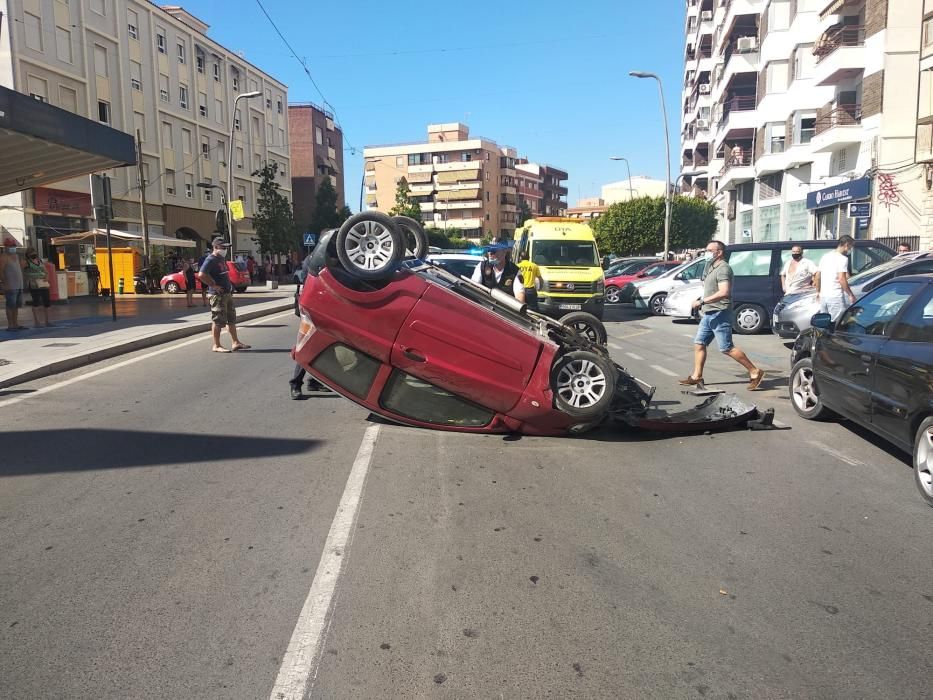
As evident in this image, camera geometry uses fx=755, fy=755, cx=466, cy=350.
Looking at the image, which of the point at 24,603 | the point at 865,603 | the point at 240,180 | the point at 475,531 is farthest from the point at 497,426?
the point at 240,180

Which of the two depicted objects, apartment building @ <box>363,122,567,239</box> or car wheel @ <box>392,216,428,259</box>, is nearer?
car wheel @ <box>392,216,428,259</box>

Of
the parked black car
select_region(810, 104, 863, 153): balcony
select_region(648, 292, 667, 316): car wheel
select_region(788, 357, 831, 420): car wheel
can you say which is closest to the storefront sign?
select_region(648, 292, 667, 316): car wheel

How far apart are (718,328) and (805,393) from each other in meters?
1.80

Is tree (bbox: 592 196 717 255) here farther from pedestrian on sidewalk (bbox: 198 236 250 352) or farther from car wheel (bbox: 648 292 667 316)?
pedestrian on sidewalk (bbox: 198 236 250 352)

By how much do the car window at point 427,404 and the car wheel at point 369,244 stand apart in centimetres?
91

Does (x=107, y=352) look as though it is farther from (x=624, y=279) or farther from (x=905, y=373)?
(x=624, y=279)

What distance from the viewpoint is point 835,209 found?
99.6ft

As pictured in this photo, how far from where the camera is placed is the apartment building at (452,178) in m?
98.0

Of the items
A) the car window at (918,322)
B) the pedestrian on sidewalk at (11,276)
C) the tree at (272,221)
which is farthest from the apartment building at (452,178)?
the car window at (918,322)

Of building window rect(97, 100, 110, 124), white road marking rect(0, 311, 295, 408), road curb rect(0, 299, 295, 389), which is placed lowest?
white road marking rect(0, 311, 295, 408)

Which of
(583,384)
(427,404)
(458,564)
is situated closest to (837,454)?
(583,384)

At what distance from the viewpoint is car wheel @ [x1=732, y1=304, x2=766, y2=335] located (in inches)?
630

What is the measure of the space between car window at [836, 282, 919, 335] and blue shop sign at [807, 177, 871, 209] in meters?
23.3

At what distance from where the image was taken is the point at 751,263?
52.5ft
